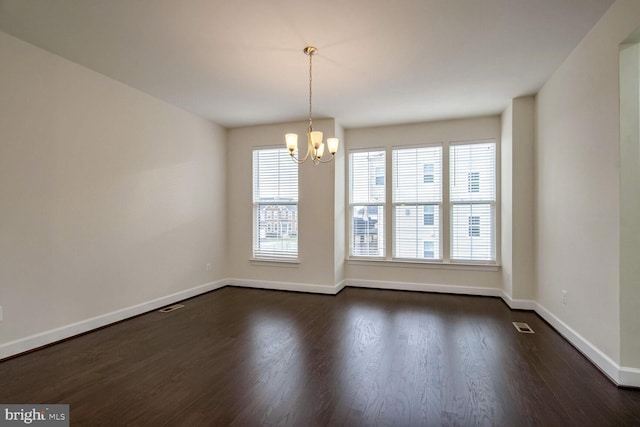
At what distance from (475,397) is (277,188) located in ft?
13.2

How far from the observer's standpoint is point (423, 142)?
5.07m

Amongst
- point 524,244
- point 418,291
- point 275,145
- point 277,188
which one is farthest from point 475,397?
point 275,145

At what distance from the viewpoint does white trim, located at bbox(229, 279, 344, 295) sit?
4969 mm

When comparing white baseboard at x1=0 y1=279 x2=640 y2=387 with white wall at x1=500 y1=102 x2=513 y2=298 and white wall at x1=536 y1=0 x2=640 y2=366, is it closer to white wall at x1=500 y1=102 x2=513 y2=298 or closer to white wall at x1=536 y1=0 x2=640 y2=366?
white wall at x1=536 y1=0 x2=640 y2=366

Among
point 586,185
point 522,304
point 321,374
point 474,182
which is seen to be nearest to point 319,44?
point 586,185

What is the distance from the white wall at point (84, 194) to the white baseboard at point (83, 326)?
0.18ft

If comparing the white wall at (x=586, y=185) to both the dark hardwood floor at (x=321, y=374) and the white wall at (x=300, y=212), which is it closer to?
the dark hardwood floor at (x=321, y=374)

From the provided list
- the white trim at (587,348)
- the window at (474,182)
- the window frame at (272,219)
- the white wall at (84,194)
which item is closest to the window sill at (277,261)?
the window frame at (272,219)

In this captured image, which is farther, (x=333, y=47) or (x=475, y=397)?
(x=333, y=47)

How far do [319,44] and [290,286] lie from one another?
143 inches

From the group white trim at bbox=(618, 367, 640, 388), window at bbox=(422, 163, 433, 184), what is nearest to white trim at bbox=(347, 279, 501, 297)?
window at bbox=(422, 163, 433, 184)

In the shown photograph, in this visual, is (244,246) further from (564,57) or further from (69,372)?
(564,57)

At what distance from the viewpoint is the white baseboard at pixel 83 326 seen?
108 inches

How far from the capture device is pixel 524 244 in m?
4.08
